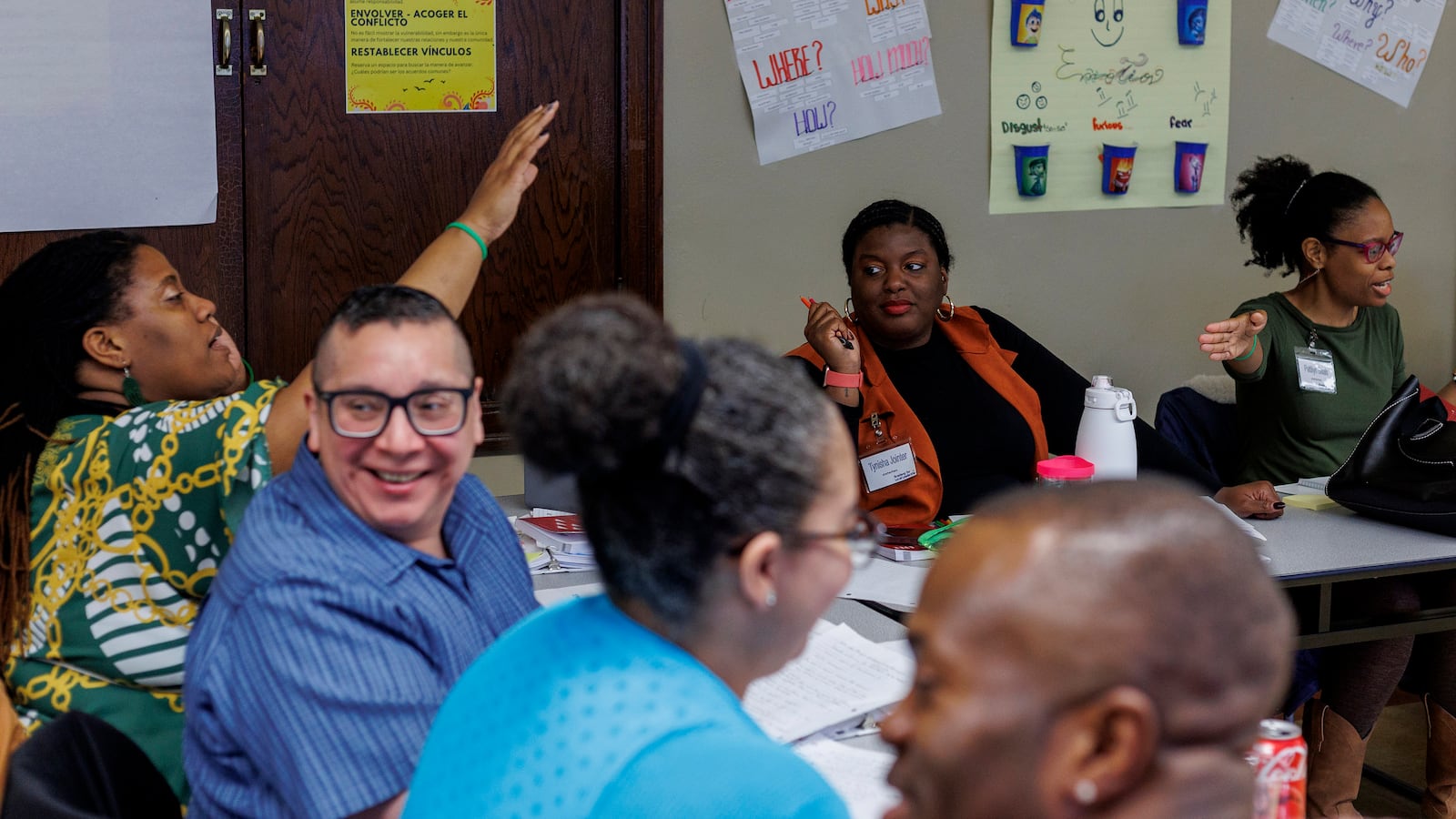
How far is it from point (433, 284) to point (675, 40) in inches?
65.1

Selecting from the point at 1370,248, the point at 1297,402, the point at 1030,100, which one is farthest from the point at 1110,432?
the point at 1030,100

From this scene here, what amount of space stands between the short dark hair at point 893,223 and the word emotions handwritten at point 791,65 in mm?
630

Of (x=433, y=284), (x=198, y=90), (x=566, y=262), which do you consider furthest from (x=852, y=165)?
(x=433, y=284)

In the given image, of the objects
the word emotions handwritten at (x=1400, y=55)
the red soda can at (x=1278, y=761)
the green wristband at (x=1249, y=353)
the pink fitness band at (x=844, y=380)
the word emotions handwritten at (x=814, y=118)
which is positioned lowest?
the red soda can at (x=1278, y=761)

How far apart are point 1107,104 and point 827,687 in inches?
106

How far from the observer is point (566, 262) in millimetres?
3457

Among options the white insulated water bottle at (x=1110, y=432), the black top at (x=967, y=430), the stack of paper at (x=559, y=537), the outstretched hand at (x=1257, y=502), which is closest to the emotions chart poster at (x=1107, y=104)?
the black top at (x=967, y=430)

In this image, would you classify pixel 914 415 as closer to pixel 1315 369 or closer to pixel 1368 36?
pixel 1315 369

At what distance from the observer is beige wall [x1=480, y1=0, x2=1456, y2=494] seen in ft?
11.6

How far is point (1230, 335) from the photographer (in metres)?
3.12

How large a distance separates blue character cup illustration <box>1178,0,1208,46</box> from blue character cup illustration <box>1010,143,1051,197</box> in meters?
0.54

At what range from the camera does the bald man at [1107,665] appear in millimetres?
729

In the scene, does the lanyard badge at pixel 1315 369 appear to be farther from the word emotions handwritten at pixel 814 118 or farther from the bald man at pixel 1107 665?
the bald man at pixel 1107 665

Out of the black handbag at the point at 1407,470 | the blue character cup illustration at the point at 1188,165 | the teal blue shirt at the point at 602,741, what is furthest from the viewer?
the blue character cup illustration at the point at 1188,165
